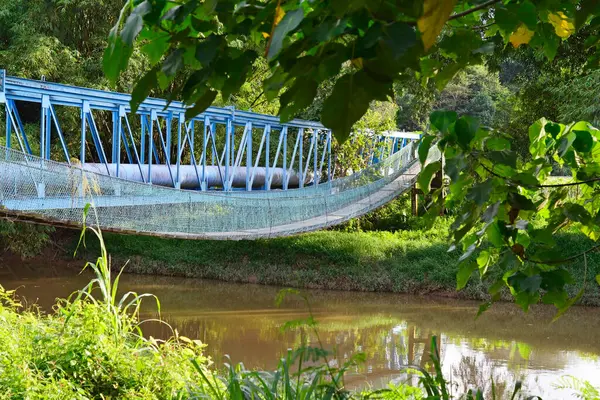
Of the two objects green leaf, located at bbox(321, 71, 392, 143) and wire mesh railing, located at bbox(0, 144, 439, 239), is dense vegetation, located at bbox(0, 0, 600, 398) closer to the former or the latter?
green leaf, located at bbox(321, 71, 392, 143)

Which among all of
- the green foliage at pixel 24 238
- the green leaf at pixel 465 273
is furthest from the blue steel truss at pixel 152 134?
the green leaf at pixel 465 273

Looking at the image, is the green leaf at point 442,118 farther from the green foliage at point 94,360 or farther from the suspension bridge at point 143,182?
the green foliage at point 94,360

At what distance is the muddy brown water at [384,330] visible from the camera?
809cm

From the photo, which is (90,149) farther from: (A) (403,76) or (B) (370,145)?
(A) (403,76)

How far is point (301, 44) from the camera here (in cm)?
73

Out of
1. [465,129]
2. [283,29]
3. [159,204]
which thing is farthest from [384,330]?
[283,29]

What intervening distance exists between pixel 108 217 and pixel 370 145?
1118cm

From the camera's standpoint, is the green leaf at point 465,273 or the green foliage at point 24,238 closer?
the green leaf at point 465,273

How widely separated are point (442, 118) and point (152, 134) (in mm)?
12488

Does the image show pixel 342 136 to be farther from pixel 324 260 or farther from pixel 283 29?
pixel 324 260

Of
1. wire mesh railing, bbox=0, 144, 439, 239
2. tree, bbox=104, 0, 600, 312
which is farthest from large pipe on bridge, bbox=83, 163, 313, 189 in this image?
tree, bbox=104, 0, 600, 312

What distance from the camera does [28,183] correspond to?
7.65m

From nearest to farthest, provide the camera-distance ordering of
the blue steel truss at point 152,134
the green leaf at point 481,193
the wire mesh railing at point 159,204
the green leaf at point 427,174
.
Answer: the green leaf at point 481,193, the green leaf at point 427,174, the wire mesh railing at point 159,204, the blue steel truss at point 152,134

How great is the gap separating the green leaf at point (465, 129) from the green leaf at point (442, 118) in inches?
0.5
